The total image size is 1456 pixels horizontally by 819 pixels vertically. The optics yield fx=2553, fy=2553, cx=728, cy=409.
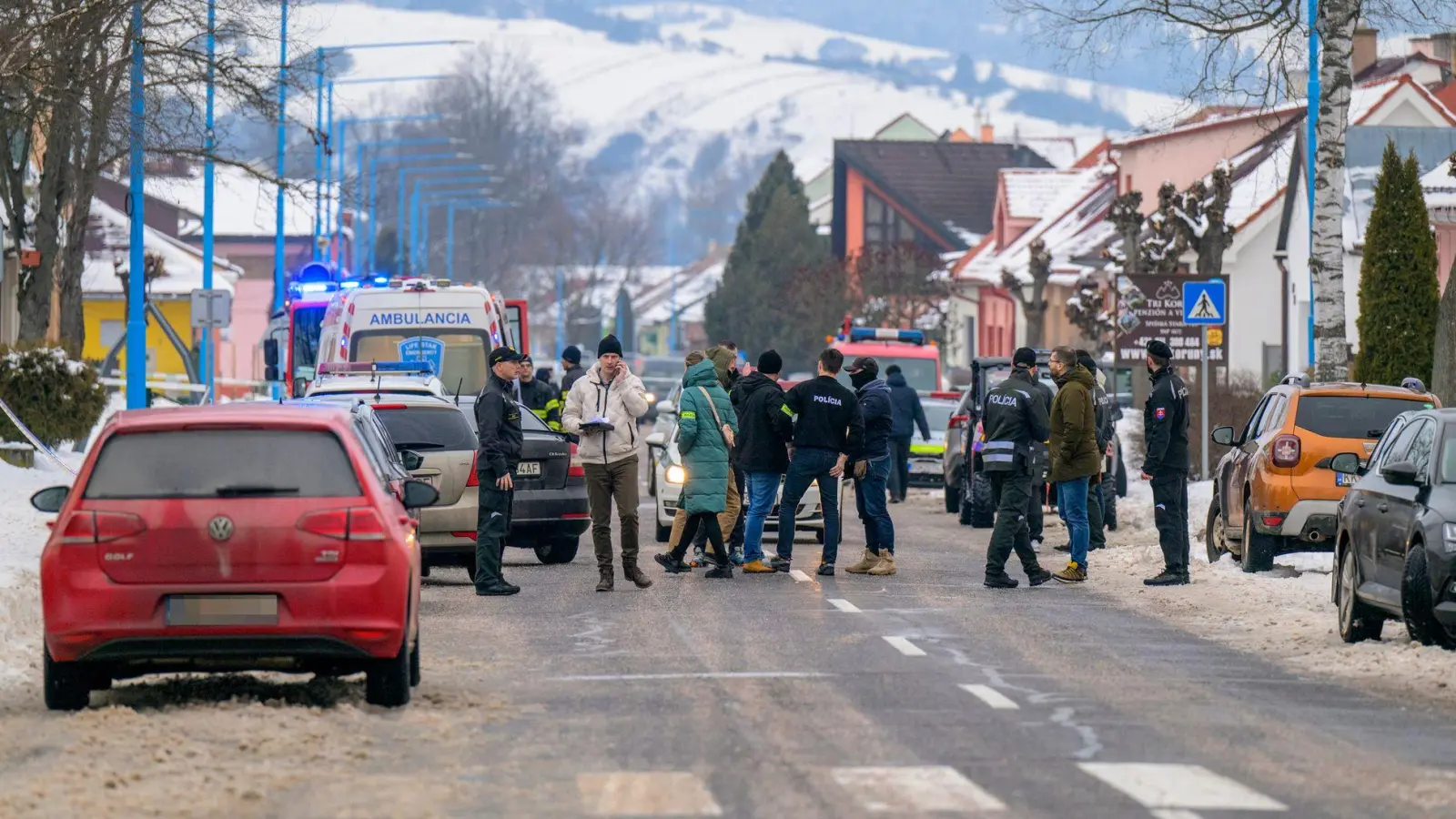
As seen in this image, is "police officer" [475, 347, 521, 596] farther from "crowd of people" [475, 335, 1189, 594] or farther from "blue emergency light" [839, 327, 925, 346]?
"blue emergency light" [839, 327, 925, 346]

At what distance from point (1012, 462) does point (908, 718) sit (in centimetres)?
796

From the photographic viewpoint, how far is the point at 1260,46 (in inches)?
1107

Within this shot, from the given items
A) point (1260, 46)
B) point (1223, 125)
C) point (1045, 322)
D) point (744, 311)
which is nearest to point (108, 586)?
point (1260, 46)

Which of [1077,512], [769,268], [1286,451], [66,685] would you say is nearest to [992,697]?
[66,685]

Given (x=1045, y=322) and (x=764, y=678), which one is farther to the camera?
(x=1045, y=322)

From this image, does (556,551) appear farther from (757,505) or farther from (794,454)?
(794,454)

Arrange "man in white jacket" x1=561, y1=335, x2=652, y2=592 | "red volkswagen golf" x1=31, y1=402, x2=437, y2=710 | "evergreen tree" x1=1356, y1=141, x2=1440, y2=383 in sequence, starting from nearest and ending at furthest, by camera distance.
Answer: "red volkswagen golf" x1=31, y1=402, x2=437, y2=710
"man in white jacket" x1=561, y1=335, x2=652, y2=592
"evergreen tree" x1=1356, y1=141, x2=1440, y2=383

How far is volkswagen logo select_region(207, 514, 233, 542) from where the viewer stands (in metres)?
10.8

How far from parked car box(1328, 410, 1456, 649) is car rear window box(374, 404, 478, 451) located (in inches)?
265

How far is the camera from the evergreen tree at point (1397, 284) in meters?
31.3

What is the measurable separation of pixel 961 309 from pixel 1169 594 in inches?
2539

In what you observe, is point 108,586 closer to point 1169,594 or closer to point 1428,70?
point 1169,594

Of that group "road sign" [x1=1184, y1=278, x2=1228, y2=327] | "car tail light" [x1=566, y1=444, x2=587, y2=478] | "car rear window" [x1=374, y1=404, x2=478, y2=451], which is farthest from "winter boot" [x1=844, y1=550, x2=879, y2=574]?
"road sign" [x1=1184, y1=278, x2=1228, y2=327]

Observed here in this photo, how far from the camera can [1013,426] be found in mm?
18734
